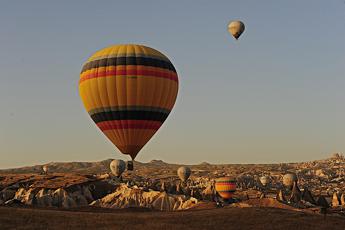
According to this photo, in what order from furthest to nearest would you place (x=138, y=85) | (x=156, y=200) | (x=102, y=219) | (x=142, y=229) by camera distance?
1. (x=156, y=200)
2. (x=138, y=85)
3. (x=102, y=219)
4. (x=142, y=229)

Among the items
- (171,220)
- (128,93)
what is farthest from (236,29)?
(171,220)

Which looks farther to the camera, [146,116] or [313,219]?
[146,116]

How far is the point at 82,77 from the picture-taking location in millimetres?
61594

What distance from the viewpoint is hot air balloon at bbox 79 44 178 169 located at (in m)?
58.1

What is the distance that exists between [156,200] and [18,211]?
52.1 m

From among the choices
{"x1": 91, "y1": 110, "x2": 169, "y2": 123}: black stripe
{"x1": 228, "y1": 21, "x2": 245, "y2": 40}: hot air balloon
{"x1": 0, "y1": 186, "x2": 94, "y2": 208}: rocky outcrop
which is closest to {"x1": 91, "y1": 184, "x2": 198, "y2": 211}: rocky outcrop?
{"x1": 0, "y1": 186, "x2": 94, "y2": 208}: rocky outcrop

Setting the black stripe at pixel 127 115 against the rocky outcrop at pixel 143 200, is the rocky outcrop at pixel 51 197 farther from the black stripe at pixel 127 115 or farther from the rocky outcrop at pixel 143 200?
the black stripe at pixel 127 115

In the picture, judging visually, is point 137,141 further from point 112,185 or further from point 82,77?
point 112,185

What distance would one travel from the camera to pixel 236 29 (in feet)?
289

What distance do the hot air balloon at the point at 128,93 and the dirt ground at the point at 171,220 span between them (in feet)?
42.7

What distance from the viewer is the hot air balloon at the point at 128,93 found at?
2287 inches

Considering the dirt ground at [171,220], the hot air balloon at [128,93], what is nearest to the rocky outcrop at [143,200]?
the hot air balloon at [128,93]

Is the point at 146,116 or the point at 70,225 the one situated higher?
the point at 146,116

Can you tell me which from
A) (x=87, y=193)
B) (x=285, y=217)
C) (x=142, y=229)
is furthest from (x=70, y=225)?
(x=87, y=193)
